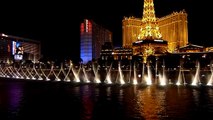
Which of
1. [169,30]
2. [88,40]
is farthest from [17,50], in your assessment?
[169,30]

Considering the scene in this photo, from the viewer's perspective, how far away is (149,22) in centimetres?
8850

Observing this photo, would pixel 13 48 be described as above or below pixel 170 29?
below

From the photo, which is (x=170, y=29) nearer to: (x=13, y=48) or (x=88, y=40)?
(x=88, y=40)

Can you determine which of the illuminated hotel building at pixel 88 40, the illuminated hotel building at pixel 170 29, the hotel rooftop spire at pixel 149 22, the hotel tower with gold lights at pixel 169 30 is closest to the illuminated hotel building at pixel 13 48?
the illuminated hotel building at pixel 88 40

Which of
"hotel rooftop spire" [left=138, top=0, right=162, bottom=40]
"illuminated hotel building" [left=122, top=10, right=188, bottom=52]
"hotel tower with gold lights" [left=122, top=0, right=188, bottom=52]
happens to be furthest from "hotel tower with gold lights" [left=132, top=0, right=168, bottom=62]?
"illuminated hotel building" [left=122, top=10, right=188, bottom=52]

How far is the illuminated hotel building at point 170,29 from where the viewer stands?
106 metres

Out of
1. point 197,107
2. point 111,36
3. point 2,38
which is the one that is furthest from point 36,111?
point 111,36

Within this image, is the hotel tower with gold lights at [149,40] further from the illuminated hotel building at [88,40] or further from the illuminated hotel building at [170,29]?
the illuminated hotel building at [88,40]

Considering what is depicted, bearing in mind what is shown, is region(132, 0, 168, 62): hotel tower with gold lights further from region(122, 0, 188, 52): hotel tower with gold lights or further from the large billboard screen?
the large billboard screen

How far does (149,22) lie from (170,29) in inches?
1103

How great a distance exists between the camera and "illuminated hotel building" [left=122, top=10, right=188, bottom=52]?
106438 mm

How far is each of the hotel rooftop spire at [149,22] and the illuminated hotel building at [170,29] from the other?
10.2 metres

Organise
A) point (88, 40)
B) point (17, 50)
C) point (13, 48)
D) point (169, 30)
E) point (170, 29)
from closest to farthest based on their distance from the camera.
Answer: point (170, 29) → point (169, 30) → point (88, 40) → point (17, 50) → point (13, 48)

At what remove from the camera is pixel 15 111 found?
14281 mm
